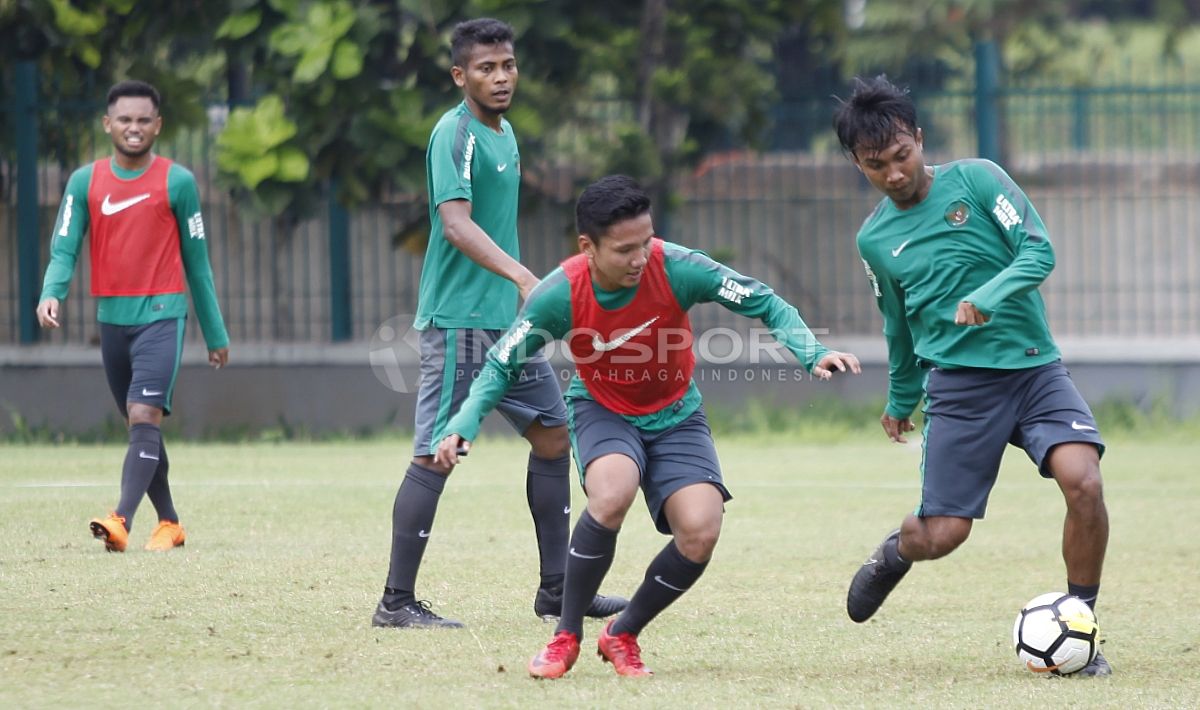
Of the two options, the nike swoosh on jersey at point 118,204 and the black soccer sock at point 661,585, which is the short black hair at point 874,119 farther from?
the nike swoosh on jersey at point 118,204

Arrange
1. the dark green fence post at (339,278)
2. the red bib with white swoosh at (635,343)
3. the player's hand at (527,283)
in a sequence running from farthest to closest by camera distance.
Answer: the dark green fence post at (339,278)
the player's hand at (527,283)
the red bib with white swoosh at (635,343)

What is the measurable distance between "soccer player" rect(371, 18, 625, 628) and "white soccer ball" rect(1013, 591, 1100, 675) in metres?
1.58

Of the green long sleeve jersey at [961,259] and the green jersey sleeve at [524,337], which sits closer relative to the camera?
the green jersey sleeve at [524,337]

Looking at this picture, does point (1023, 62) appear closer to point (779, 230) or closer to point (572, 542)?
point (779, 230)

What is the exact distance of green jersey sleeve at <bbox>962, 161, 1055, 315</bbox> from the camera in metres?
5.06

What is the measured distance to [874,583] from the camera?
5535 millimetres

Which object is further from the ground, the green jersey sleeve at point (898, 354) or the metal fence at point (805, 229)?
the metal fence at point (805, 229)

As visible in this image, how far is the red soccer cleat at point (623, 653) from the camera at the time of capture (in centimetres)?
500

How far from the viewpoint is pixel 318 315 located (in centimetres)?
1423

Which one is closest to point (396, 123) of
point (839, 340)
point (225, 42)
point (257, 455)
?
point (225, 42)

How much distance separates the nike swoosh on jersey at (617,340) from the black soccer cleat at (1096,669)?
164 centimetres

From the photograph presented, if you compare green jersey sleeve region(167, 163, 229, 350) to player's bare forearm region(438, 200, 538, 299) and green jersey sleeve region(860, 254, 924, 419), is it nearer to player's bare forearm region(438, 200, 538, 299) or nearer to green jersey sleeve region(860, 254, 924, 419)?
player's bare forearm region(438, 200, 538, 299)

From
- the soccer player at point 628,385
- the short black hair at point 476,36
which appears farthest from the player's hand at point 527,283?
the short black hair at point 476,36

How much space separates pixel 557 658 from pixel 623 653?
215mm
